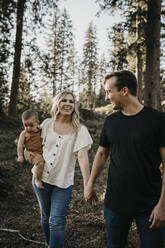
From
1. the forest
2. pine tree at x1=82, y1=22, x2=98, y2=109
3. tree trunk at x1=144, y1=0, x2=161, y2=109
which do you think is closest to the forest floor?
the forest

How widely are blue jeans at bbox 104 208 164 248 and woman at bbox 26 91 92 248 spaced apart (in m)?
0.72

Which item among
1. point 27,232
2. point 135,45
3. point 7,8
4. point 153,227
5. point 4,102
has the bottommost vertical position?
point 27,232

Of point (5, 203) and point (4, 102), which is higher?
point (4, 102)

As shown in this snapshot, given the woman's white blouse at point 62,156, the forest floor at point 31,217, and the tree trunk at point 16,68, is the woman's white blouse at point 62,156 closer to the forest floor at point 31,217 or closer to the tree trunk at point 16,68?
the forest floor at point 31,217

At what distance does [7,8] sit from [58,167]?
10.3 meters

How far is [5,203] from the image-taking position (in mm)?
5250

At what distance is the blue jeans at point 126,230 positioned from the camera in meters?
2.13

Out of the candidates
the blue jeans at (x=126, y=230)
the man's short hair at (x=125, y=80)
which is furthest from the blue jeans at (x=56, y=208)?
the man's short hair at (x=125, y=80)

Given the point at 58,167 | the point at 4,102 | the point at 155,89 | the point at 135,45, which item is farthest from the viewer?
the point at 4,102

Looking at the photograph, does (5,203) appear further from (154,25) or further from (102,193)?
(154,25)

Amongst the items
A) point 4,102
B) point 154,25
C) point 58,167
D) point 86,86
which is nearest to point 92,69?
point 86,86

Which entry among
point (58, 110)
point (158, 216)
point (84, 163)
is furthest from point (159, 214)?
point (58, 110)

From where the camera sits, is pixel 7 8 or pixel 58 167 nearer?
pixel 58 167

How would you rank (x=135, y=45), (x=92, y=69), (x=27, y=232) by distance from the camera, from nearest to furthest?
(x=27, y=232)
(x=135, y=45)
(x=92, y=69)
